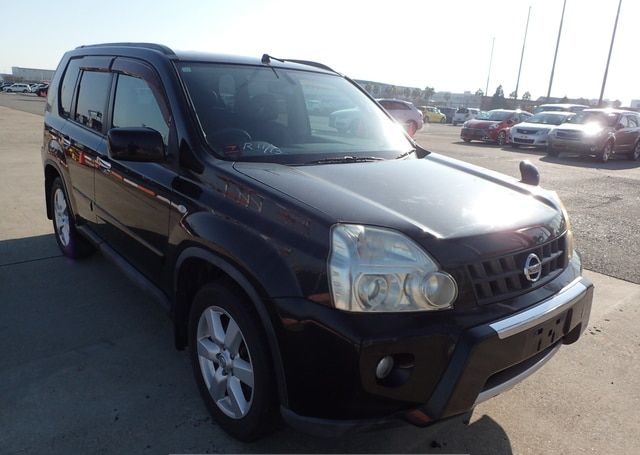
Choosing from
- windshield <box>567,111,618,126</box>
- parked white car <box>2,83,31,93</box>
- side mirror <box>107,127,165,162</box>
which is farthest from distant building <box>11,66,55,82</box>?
side mirror <box>107,127,165,162</box>

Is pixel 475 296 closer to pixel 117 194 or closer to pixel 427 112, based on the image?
pixel 117 194

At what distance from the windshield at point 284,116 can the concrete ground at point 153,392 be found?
4.71ft

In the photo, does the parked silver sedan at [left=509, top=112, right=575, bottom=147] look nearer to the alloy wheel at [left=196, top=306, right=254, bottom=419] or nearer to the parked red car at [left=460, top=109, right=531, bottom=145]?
the parked red car at [left=460, top=109, right=531, bottom=145]

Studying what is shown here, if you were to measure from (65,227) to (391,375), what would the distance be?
406 centimetres

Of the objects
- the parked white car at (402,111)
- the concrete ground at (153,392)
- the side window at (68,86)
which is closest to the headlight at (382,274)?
the concrete ground at (153,392)

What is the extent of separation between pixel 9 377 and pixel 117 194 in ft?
4.22

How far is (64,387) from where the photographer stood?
291cm

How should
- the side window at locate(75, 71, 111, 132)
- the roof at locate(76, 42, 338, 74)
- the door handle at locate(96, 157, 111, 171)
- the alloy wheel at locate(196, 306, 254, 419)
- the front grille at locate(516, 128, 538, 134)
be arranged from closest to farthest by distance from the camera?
the alloy wheel at locate(196, 306, 254, 419)
the roof at locate(76, 42, 338, 74)
the door handle at locate(96, 157, 111, 171)
the side window at locate(75, 71, 111, 132)
the front grille at locate(516, 128, 538, 134)

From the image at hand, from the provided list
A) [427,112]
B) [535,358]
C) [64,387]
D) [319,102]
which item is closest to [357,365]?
[535,358]

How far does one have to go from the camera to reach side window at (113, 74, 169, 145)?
10.1 feet

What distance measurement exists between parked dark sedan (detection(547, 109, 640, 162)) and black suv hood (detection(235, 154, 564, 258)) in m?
14.4

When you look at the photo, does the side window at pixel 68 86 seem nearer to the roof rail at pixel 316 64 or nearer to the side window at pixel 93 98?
the side window at pixel 93 98

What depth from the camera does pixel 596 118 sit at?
16.8 m

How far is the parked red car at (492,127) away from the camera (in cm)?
2072
